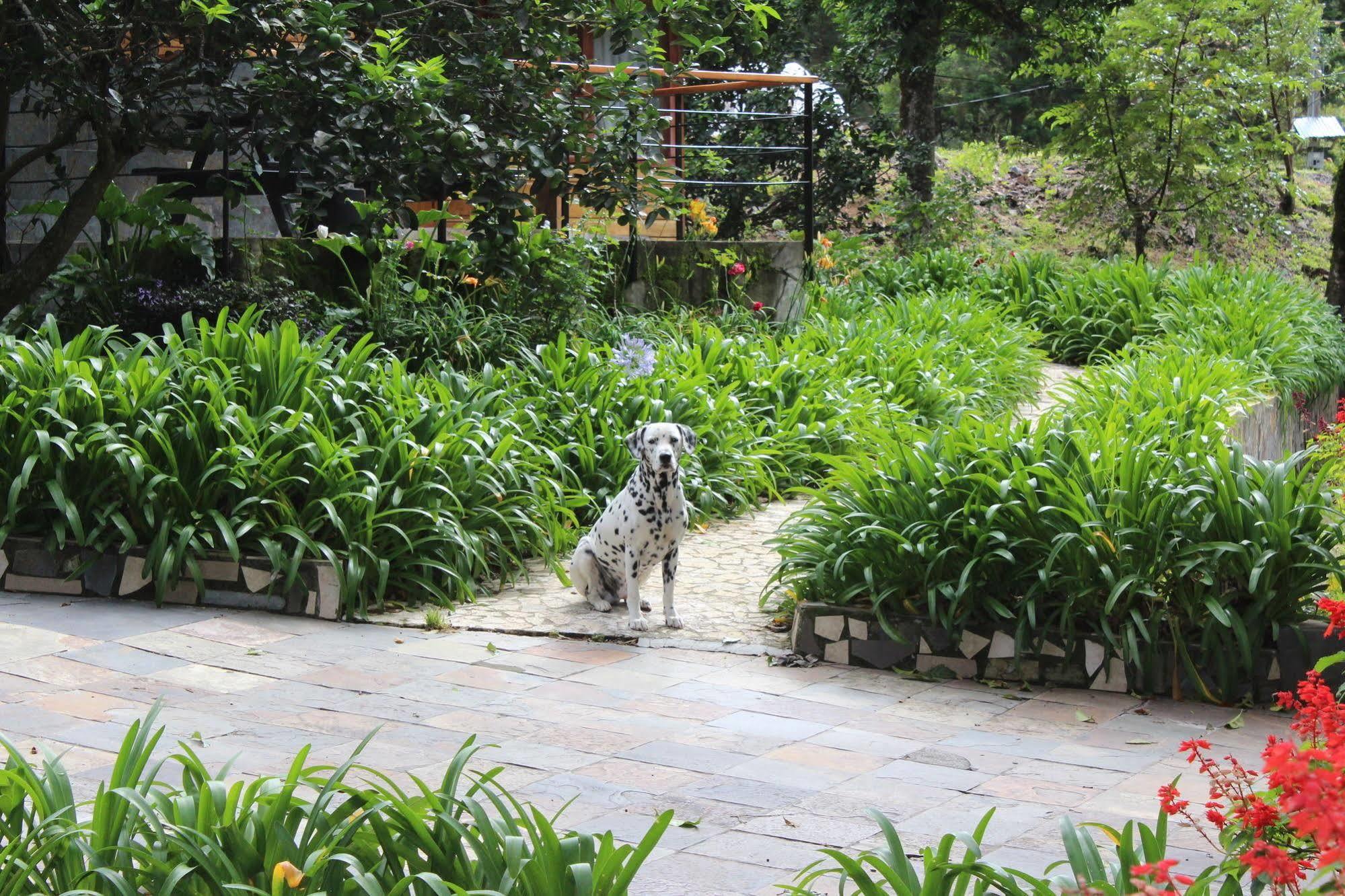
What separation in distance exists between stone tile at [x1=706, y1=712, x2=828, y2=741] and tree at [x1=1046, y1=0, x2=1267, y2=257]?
1330 centimetres

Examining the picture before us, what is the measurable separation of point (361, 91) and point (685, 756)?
15.6 ft

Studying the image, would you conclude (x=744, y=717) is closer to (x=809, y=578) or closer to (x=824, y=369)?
(x=809, y=578)

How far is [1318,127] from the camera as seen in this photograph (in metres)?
19.2

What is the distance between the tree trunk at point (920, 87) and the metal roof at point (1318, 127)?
4.96m

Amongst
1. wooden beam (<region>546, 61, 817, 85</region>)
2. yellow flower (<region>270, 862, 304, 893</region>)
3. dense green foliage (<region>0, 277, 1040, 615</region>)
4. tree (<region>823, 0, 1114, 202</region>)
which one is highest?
tree (<region>823, 0, 1114, 202</region>)

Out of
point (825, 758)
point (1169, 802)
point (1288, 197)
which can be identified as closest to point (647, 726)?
point (825, 758)

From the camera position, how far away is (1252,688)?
5.12 metres

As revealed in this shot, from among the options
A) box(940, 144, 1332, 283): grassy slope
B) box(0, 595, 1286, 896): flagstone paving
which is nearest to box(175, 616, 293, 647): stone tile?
box(0, 595, 1286, 896): flagstone paving

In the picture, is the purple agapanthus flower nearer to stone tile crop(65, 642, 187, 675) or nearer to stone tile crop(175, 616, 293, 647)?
stone tile crop(175, 616, 293, 647)

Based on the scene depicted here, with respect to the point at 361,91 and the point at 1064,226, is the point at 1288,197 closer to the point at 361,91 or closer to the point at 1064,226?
the point at 1064,226

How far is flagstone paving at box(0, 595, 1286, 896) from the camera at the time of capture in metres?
3.82

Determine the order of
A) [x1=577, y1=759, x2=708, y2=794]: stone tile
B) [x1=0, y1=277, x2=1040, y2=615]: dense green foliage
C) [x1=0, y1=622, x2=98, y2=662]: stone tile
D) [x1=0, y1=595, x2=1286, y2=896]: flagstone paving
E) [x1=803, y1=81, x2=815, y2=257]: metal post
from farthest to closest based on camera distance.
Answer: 1. [x1=803, y1=81, x2=815, y2=257]: metal post
2. [x1=0, y1=277, x2=1040, y2=615]: dense green foliage
3. [x1=0, y1=622, x2=98, y2=662]: stone tile
4. [x1=577, y1=759, x2=708, y2=794]: stone tile
5. [x1=0, y1=595, x2=1286, y2=896]: flagstone paving

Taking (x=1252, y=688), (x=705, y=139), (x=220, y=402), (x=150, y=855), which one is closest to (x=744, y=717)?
(x=1252, y=688)

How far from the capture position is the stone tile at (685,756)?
4297 millimetres
